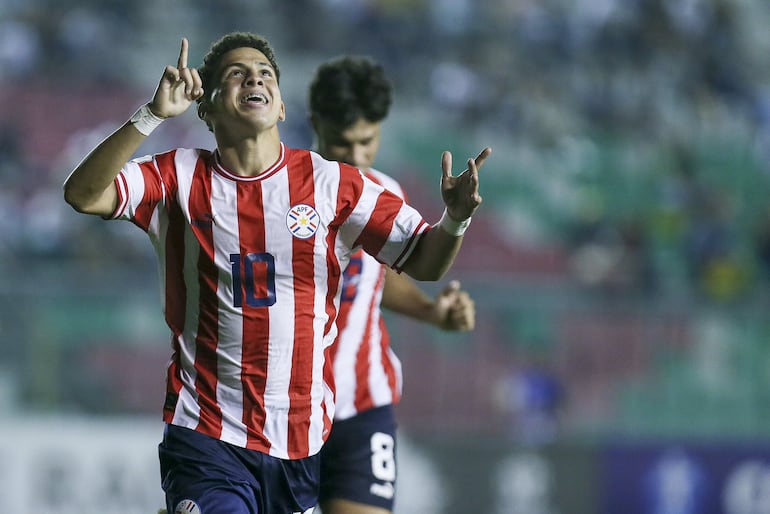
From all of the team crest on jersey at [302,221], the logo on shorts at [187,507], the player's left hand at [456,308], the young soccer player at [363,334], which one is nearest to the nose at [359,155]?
the young soccer player at [363,334]

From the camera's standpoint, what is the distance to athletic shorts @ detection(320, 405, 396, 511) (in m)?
3.81

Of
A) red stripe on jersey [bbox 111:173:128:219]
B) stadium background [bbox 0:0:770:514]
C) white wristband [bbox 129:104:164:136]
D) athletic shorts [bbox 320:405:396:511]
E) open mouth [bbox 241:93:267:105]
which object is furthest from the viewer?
stadium background [bbox 0:0:770:514]

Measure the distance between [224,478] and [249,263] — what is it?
57 centimetres

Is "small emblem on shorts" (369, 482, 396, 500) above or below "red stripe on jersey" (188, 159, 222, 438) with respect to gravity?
below

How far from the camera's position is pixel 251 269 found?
2949mm

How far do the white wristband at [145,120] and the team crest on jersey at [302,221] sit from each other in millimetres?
454

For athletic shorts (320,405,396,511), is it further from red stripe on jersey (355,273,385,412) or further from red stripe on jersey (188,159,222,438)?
red stripe on jersey (188,159,222,438)

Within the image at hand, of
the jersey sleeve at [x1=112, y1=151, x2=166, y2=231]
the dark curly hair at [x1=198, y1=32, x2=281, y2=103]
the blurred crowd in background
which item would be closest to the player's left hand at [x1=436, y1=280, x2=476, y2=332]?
the dark curly hair at [x1=198, y1=32, x2=281, y2=103]

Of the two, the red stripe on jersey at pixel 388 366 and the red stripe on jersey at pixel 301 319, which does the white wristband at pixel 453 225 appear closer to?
the red stripe on jersey at pixel 301 319

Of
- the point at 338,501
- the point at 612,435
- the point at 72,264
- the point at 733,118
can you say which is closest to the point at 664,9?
→ the point at 733,118

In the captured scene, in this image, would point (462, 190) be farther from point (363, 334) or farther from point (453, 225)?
point (363, 334)

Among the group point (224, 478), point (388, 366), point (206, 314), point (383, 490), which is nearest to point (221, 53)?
point (206, 314)

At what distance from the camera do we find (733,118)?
471 inches

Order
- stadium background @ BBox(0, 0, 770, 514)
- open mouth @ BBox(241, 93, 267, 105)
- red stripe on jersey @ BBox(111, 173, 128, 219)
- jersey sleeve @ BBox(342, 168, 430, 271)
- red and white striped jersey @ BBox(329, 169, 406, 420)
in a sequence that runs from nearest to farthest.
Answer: red stripe on jersey @ BBox(111, 173, 128, 219) → open mouth @ BBox(241, 93, 267, 105) → jersey sleeve @ BBox(342, 168, 430, 271) → red and white striped jersey @ BBox(329, 169, 406, 420) → stadium background @ BBox(0, 0, 770, 514)
